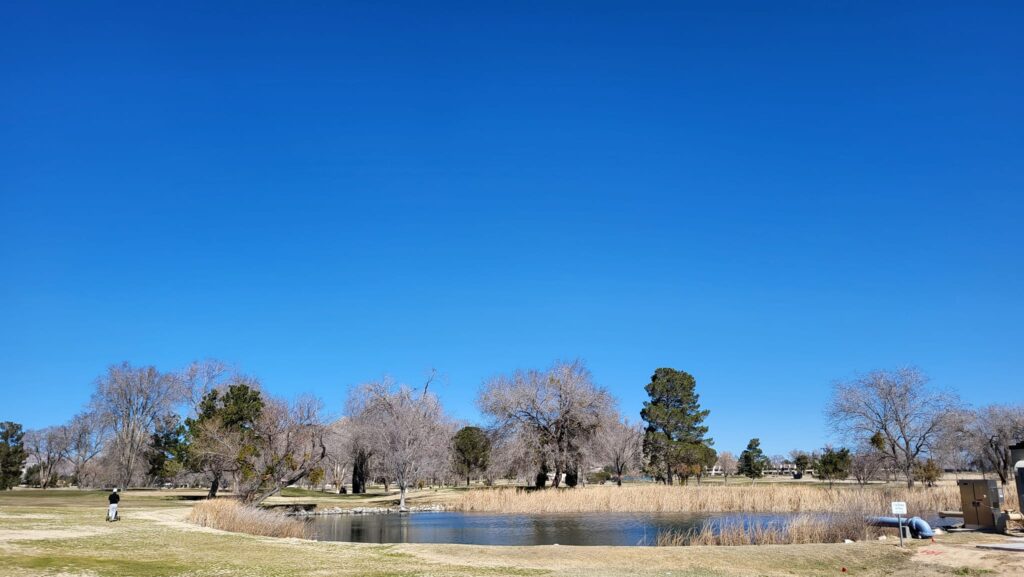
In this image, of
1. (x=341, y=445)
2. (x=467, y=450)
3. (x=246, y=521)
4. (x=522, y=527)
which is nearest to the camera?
(x=246, y=521)

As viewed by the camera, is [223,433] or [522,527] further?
[223,433]

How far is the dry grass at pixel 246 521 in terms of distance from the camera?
28109 mm

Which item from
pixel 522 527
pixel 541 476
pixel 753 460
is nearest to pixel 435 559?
pixel 522 527

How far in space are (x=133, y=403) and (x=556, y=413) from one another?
1728 inches

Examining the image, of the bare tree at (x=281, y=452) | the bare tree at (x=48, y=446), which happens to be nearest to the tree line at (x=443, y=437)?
the bare tree at (x=281, y=452)

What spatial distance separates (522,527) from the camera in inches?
1350

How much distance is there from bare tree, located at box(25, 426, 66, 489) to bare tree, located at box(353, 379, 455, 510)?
6429cm

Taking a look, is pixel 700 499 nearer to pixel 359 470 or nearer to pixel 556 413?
pixel 556 413

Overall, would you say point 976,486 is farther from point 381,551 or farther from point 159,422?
point 159,422

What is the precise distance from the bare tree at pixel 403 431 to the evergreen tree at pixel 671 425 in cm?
2215

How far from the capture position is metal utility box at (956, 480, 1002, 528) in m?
22.7

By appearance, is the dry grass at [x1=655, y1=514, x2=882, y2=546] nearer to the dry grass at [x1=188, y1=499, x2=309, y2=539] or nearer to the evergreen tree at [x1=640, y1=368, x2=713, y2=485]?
the dry grass at [x1=188, y1=499, x2=309, y2=539]

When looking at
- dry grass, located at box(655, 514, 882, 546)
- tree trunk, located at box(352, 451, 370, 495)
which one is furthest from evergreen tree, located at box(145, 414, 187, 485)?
dry grass, located at box(655, 514, 882, 546)

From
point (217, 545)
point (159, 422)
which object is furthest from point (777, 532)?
point (159, 422)
